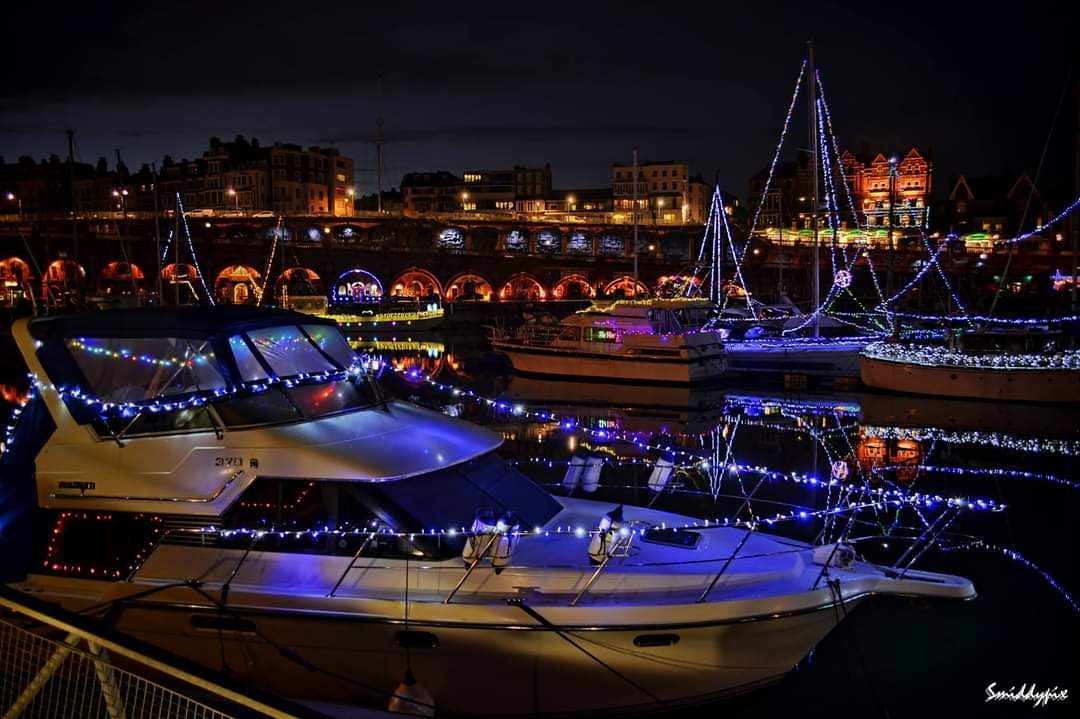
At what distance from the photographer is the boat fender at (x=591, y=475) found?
34.6 feet

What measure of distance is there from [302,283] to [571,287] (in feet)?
89.2

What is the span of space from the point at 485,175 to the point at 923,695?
13411cm

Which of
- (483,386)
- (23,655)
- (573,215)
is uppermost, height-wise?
(573,215)

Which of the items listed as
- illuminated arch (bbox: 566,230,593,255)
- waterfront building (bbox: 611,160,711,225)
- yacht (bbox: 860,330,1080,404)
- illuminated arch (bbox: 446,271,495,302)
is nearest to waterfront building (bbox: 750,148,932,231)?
waterfront building (bbox: 611,160,711,225)

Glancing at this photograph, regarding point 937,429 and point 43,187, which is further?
point 43,187

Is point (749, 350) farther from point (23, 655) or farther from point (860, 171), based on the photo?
point (860, 171)

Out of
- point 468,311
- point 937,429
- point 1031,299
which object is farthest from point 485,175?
point 937,429

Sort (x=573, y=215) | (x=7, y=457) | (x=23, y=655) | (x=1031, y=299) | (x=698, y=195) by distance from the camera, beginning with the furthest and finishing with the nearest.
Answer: (x=698, y=195) → (x=573, y=215) → (x=1031, y=299) → (x=7, y=457) → (x=23, y=655)

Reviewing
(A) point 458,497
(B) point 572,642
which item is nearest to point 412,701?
(B) point 572,642

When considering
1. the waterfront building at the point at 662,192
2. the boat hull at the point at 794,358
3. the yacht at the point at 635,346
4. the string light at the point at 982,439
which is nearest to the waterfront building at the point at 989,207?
the waterfront building at the point at 662,192

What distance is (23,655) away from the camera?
16.1 ft

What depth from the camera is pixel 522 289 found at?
87.9 meters

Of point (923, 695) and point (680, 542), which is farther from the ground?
point (680, 542)

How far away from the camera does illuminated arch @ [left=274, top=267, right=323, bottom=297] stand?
74688mm
